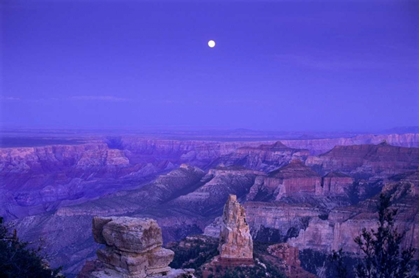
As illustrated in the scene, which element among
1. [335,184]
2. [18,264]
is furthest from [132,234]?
[335,184]

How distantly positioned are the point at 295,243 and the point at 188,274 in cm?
1877

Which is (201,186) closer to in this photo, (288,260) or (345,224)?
(345,224)

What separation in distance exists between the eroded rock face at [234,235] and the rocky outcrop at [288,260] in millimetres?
1238

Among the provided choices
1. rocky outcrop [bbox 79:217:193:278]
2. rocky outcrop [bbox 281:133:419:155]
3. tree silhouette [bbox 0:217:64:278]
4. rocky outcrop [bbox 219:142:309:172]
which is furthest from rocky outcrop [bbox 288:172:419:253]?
rocky outcrop [bbox 79:217:193:278]

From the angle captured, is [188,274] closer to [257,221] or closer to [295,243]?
[295,243]

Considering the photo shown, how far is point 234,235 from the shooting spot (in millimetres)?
13305

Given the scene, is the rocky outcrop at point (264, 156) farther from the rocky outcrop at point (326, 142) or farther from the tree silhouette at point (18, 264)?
the tree silhouette at point (18, 264)

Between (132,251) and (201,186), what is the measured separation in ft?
90.0

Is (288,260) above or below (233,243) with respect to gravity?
below

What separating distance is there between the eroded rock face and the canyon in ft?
16.9

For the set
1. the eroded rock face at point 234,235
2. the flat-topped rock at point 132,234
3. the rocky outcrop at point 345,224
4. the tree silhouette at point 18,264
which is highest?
the flat-topped rock at point 132,234

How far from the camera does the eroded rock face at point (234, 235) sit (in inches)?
506

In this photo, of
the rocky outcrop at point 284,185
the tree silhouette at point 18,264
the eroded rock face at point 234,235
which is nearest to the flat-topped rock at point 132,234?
the tree silhouette at point 18,264

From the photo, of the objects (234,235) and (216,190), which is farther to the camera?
(216,190)
